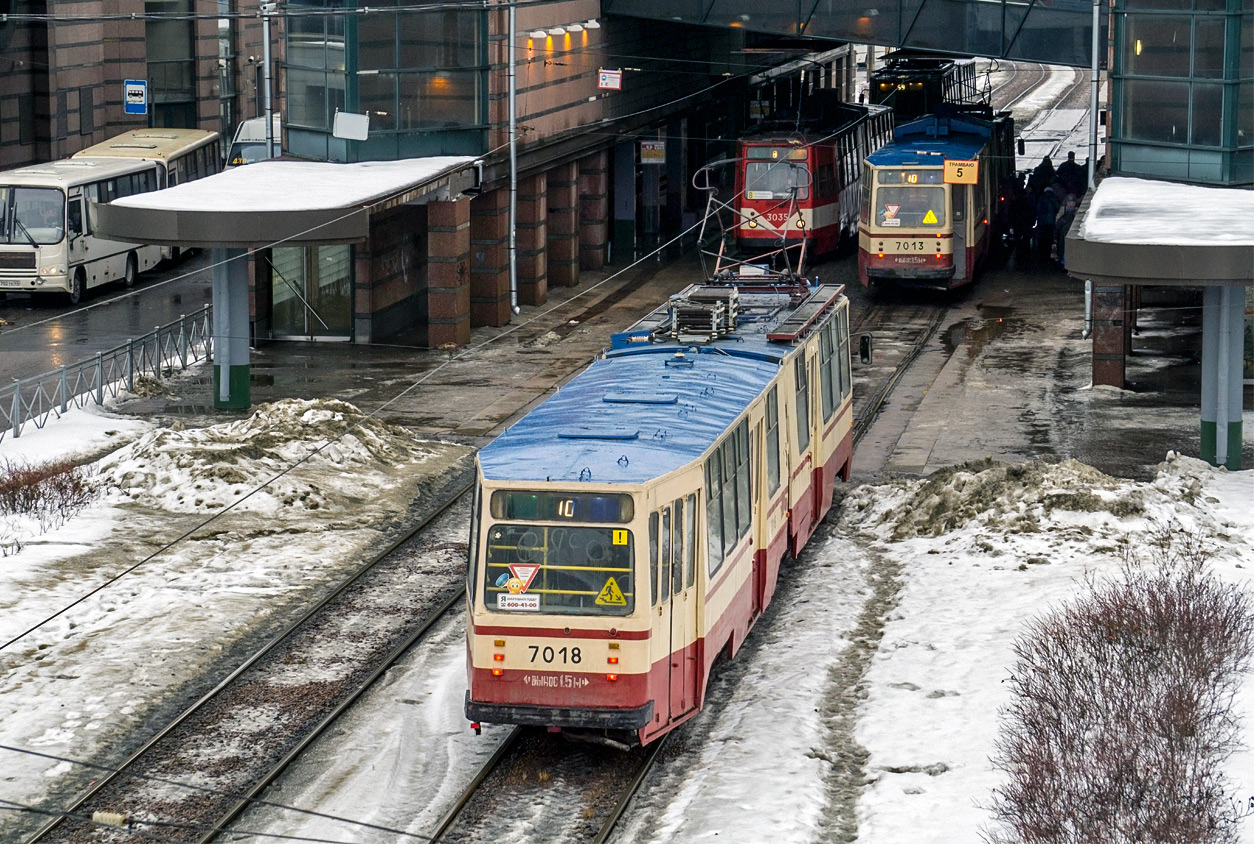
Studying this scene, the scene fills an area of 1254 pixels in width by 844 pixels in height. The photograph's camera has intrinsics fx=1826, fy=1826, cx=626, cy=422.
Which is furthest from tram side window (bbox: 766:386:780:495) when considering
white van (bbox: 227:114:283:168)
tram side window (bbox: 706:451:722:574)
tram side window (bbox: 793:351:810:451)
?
white van (bbox: 227:114:283:168)

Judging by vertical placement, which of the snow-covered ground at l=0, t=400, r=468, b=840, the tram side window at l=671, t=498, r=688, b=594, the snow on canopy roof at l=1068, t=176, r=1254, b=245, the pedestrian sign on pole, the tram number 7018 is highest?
the pedestrian sign on pole

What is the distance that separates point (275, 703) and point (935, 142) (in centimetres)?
2638

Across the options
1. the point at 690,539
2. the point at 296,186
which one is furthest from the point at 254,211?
the point at 690,539

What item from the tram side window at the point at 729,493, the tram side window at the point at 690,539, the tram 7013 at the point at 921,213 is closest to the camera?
the tram side window at the point at 690,539

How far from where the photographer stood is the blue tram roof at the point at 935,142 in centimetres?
3778

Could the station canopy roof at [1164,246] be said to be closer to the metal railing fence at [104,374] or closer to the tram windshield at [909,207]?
the tram windshield at [909,207]

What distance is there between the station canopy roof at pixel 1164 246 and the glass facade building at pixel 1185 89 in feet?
9.27

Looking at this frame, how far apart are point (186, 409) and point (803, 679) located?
15.6 metres

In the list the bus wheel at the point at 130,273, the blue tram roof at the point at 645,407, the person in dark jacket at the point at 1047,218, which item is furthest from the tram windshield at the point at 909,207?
the blue tram roof at the point at 645,407

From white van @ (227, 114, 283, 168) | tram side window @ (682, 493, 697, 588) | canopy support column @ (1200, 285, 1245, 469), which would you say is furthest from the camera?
white van @ (227, 114, 283, 168)

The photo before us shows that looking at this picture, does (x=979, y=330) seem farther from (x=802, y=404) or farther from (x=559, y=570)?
(x=559, y=570)

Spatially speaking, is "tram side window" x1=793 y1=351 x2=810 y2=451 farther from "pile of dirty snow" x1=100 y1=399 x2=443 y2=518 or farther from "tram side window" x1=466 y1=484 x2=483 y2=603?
"pile of dirty snow" x1=100 y1=399 x2=443 y2=518

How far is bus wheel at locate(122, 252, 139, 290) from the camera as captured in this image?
42.1 metres

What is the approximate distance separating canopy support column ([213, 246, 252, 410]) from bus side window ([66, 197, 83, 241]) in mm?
10504
